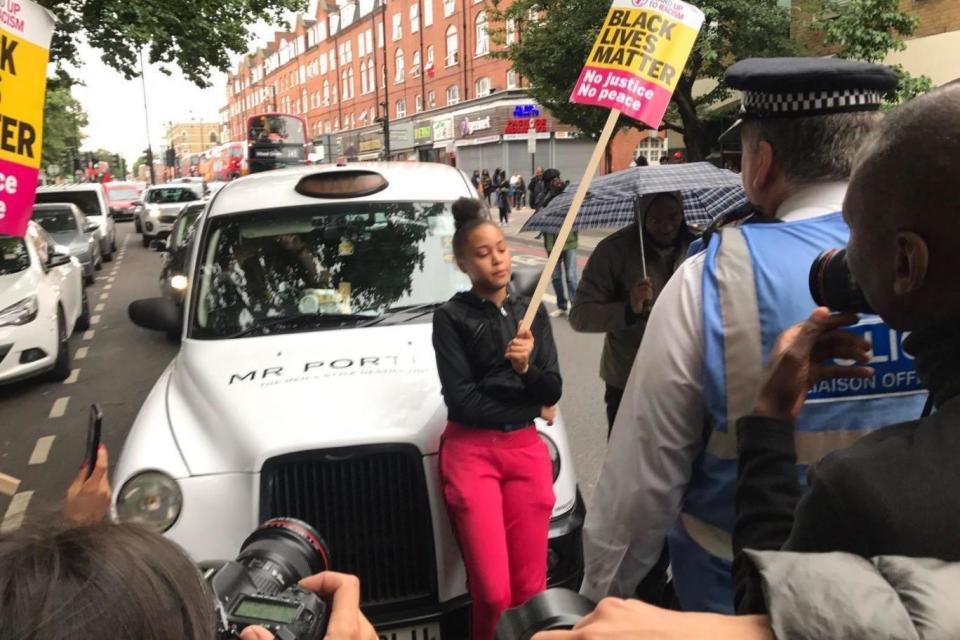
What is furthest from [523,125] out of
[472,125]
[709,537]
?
[709,537]

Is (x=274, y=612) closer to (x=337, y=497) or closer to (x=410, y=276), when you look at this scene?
(x=337, y=497)

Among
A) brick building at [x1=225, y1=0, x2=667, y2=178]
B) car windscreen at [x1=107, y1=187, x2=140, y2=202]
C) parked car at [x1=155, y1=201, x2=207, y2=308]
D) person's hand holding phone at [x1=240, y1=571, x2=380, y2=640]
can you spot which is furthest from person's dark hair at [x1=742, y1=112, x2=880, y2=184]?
car windscreen at [x1=107, y1=187, x2=140, y2=202]

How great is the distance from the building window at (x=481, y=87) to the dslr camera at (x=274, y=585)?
45501 millimetres

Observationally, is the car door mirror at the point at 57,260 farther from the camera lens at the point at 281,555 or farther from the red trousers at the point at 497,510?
the camera lens at the point at 281,555

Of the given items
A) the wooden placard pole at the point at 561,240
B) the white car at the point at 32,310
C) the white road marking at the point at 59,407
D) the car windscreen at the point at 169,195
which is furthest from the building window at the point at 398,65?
the wooden placard pole at the point at 561,240

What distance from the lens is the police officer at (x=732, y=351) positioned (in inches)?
61.3

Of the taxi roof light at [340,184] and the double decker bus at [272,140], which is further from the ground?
the double decker bus at [272,140]

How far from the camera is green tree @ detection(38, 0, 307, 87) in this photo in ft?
50.1

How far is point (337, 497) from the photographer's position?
2805 mm

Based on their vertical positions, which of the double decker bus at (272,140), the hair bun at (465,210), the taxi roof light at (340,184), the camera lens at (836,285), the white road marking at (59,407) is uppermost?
the double decker bus at (272,140)

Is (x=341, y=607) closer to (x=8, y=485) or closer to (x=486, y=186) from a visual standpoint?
(x=8, y=485)

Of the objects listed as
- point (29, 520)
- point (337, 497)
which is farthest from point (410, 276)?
point (29, 520)

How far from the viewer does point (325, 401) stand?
9.73 feet

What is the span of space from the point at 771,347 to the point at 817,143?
18.4 inches
